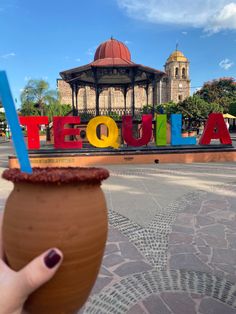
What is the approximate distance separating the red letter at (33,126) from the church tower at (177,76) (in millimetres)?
77521

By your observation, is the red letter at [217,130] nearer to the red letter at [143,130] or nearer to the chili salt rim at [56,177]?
the red letter at [143,130]

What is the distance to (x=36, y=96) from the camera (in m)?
47.1

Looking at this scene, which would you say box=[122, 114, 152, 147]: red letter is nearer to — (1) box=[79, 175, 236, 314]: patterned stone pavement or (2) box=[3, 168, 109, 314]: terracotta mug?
(1) box=[79, 175, 236, 314]: patterned stone pavement

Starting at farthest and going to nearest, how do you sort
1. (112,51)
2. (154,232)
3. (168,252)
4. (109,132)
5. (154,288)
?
(112,51)
(109,132)
(154,232)
(168,252)
(154,288)

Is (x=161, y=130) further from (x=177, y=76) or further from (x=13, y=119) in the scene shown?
(x=177, y=76)

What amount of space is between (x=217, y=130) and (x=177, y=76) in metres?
76.1

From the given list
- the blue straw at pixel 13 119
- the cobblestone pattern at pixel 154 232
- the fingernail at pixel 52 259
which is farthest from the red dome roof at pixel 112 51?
the fingernail at pixel 52 259

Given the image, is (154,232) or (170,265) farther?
(154,232)

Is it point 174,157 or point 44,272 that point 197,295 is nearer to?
point 44,272

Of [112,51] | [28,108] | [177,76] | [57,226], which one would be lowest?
[57,226]

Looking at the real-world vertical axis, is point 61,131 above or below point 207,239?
above

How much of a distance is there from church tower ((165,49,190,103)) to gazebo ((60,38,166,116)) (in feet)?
223

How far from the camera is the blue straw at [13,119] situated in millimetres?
1506

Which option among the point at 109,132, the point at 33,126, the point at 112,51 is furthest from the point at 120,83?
the point at 33,126
